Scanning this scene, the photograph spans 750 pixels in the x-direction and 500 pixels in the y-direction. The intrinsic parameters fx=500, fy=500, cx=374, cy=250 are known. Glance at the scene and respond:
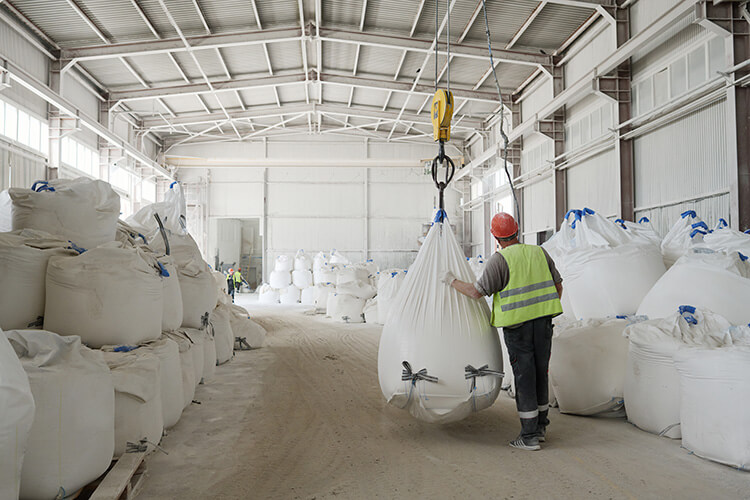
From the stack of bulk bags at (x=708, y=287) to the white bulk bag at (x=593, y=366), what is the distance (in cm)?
38

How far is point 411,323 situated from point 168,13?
8.65m

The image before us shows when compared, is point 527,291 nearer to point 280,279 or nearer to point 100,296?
point 100,296

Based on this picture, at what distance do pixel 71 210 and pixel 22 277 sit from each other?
61cm

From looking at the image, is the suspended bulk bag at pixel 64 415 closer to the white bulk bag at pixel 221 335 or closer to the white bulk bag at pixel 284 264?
the white bulk bag at pixel 221 335

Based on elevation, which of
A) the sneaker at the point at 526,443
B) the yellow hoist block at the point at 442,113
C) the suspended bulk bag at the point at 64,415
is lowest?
the sneaker at the point at 526,443

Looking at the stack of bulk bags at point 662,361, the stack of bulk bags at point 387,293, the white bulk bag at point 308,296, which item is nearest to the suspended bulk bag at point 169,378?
the stack of bulk bags at point 662,361

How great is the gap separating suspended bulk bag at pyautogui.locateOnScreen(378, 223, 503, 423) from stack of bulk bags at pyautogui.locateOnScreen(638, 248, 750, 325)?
4.56 ft

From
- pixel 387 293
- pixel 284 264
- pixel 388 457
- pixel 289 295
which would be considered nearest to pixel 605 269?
pixel 388 457

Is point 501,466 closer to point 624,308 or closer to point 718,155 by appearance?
point 624,308

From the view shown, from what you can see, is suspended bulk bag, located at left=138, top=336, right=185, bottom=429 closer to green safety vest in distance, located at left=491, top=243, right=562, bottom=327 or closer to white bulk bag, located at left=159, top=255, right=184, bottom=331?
white bulk bag, located at left=159, top=255, right=184, bottom=331

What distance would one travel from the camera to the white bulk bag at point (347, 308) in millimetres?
9055

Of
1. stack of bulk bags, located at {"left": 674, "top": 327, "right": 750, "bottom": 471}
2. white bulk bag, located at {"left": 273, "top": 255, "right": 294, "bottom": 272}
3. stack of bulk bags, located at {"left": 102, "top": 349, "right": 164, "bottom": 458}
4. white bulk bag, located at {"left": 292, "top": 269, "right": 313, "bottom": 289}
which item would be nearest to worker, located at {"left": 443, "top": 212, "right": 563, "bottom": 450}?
stack of bulk bags, located at {"left": 674, "top": 327, "right": 750, "bottom": 471}

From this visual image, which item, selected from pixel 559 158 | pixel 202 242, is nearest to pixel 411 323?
pixel 559 158

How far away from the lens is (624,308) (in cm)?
393
